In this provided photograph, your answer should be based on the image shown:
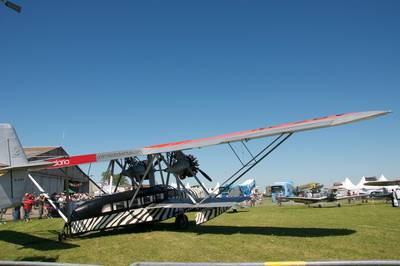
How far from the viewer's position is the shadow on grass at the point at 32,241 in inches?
456

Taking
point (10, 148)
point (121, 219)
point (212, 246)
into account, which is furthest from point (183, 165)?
point (10, 148)

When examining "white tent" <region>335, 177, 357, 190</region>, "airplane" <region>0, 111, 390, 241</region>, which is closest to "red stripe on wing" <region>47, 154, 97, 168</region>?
"airplane" <region>0, 111, 390, 241</region>

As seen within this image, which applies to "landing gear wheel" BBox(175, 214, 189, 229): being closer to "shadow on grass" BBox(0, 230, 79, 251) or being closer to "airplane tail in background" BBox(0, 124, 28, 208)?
"shadow on grass" BBox(0, 230, 79, 251)

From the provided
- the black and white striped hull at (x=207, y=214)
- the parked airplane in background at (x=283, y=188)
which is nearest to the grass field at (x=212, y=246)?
the black and white striped hull at (x=207, y=214)

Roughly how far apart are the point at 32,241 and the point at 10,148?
379 centimetres

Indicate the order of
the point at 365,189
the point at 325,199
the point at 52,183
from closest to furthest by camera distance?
the point at 325,199, the point at 52,183, the point at 365,189

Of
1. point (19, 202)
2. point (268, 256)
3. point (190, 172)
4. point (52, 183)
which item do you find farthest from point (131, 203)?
point (52, 183)

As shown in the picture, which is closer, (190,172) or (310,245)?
(310,245)

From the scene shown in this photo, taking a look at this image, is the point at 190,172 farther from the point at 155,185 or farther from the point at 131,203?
the point at 131,203

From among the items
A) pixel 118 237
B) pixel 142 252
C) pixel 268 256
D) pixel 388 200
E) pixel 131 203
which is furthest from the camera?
pixel 388 200

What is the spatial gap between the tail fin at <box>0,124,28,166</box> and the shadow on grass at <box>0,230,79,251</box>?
3.11 metres

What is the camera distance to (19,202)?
1148cm

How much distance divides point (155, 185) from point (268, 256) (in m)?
9.15

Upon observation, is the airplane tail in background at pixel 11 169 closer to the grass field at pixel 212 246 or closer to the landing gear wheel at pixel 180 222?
the grass field at pixel 212 246
